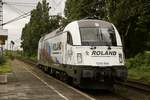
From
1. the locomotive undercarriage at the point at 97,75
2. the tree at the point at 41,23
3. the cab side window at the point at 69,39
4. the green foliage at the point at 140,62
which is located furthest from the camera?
the tree at the point at 41,23

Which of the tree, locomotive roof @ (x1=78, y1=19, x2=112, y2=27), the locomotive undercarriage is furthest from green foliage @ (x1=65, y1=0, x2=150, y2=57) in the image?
the tree

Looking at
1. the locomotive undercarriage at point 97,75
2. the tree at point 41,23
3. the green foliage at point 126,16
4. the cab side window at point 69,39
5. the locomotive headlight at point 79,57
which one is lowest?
the locomotive undercarriage at point 97,75

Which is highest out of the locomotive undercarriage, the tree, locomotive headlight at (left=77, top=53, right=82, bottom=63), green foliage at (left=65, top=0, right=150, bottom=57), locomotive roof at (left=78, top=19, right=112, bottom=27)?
the tree

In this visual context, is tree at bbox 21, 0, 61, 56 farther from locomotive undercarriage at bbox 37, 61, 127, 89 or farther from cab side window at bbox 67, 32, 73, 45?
locomotive undercarriage at bbox 37, 61, 127, 89

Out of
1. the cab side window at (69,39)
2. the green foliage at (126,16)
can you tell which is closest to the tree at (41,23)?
the green foliage at (126,16)

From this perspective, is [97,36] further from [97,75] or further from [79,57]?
[97,75]

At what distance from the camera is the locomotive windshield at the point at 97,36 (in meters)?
18.6

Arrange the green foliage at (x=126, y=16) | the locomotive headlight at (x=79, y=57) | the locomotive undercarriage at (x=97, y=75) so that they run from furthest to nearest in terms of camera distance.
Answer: the green foliage at (x=126, y=16) → the locomotive headlight at (x=79, y=57) → the locomotive undercarriage at (x=97, y=75)

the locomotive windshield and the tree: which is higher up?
the tree

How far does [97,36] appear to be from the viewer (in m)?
18.8

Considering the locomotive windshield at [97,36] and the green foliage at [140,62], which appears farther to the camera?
the green foliage at [140,62]

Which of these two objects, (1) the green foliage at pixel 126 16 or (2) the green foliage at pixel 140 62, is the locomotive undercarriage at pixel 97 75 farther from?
(2) the green foliage at pixel 140 62

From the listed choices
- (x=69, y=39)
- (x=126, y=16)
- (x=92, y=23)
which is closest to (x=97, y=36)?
(x=92, y=23)

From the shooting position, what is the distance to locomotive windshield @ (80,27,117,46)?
731 inches
